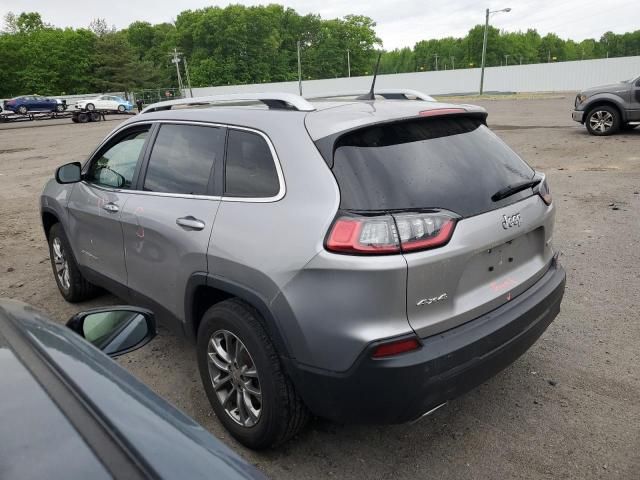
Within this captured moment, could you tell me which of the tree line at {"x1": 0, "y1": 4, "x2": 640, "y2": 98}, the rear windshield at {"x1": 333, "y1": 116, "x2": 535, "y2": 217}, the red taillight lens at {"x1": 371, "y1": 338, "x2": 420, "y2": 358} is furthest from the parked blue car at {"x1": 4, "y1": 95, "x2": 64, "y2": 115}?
the red taillight lens at {"x1": 371, "y1": 338, "x2": 420, "y2": 358}

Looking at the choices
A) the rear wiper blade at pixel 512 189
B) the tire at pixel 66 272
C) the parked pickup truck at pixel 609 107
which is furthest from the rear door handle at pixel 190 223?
the parked pickup truck at pixel 609 107

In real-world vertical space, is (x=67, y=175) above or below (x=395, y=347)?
above

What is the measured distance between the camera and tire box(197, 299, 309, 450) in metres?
2.49

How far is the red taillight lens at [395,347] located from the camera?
2.17m

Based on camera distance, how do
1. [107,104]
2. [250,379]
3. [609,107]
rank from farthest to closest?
[107,104]
[609,107]
[250,379]

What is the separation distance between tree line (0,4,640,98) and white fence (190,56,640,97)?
29289 mm

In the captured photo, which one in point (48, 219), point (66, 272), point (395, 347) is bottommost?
point (66, 272)

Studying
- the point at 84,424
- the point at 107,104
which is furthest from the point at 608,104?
the point at 107,104

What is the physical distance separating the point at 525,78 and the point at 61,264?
61.1 meters

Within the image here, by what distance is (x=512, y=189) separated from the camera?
107 inches

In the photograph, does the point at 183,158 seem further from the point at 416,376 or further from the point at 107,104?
the point at 107,104

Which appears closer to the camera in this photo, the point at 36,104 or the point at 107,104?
the point at 36,104

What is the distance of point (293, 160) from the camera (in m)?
2.50

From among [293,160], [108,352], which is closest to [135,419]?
[108,352]
